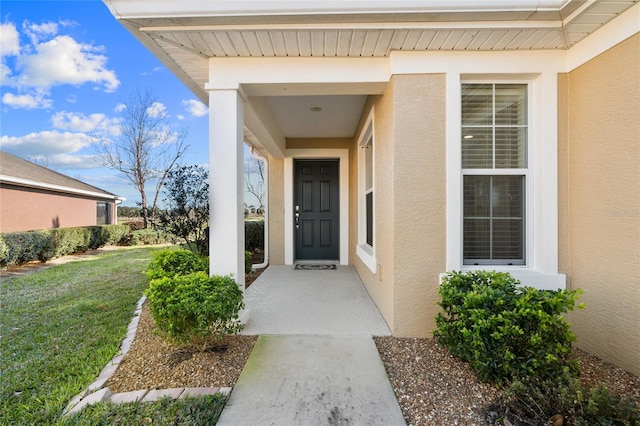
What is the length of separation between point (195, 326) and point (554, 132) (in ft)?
11.8

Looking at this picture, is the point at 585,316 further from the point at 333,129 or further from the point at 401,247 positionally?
the point at 333,129

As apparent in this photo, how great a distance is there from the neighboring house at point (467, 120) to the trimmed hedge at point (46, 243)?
7.26m

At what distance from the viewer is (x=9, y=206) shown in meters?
8.81

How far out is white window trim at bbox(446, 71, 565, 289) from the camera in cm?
258

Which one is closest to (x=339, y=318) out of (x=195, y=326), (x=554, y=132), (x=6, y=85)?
(x=195, y=326)

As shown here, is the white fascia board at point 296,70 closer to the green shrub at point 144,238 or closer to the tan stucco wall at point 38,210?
the tan stucco wall at point 38,210

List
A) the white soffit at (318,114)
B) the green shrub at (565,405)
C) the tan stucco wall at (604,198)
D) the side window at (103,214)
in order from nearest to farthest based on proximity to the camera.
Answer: the green shrub at (565,405) → the tan stucco wall at (604,198) → the white soffit at (318,114) → the side window at (103,214)

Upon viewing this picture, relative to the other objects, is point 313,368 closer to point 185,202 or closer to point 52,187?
point 185,202

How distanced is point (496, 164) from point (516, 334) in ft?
5.32

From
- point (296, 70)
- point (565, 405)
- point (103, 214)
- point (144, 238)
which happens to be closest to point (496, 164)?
point (565, 405)

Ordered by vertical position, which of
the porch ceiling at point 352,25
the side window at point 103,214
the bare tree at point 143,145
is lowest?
the side window at point 103,214

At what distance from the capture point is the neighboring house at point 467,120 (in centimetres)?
216

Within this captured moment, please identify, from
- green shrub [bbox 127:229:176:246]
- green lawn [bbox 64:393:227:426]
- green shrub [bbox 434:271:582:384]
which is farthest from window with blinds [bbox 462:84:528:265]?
green shrub [bbox 127:229:176:246]

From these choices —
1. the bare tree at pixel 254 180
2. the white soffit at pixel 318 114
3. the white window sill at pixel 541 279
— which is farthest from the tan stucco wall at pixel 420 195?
the bare tree at pixel 254 180
